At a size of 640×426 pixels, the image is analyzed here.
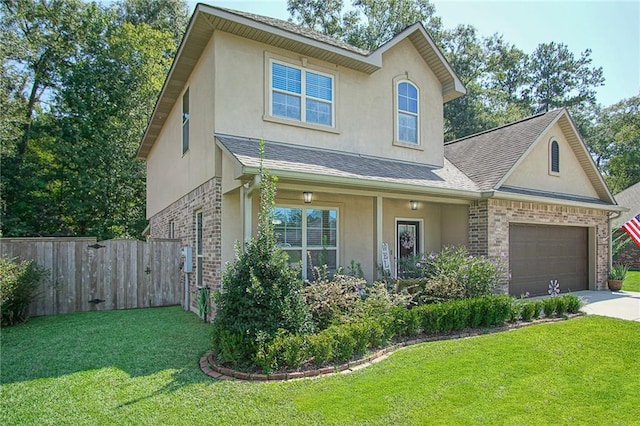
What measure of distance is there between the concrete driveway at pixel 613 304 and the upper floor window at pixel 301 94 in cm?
838

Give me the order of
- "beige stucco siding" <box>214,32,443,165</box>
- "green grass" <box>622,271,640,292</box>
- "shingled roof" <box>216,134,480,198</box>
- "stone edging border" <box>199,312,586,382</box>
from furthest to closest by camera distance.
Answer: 1. "green grass" <box>622,271,640,292</box>
2. "beige stucco siding" <box>214,32,443,165</box>
3. "shingled roof" <box>216,134,480,198</box>
4. "stone edging border" <box>199,312,586,382</box>

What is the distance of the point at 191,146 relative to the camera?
1028 cm

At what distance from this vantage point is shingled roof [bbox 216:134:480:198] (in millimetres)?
7426

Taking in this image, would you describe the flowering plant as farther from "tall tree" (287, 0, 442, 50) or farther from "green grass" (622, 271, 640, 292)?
"tall tree" (287, 0, 442, 50)

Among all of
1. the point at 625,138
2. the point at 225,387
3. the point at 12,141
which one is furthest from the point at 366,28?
the point at 225,387

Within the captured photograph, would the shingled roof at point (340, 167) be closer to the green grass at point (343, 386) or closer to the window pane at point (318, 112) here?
the window pane at point (318, 112)

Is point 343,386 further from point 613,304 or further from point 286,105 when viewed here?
point 613,304

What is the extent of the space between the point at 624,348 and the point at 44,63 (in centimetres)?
2757

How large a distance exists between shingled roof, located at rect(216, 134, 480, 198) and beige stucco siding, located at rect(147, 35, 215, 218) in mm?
942

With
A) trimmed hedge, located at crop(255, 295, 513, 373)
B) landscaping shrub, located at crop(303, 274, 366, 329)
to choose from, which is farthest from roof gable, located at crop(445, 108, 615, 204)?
landscaping shrub, located at crop(303, 274, 366, 329)

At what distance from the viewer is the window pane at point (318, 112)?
945cm

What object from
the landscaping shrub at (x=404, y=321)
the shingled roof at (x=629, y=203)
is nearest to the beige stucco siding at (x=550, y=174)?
the landscaping shrub at (x=404, y=321)

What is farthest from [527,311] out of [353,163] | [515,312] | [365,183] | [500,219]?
[353,163]

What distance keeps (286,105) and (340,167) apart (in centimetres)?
207
